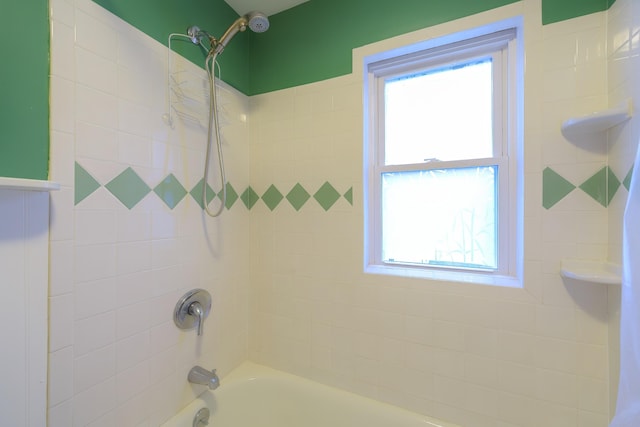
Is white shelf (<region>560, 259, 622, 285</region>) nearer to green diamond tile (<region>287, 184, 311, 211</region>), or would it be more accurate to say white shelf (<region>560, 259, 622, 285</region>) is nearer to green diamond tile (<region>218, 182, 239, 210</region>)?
green diamond tile (<region>287, 184, 311, 211</region>)

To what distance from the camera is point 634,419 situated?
0.62 metres

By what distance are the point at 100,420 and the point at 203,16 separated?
1731mm

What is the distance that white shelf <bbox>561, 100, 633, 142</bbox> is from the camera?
81cm

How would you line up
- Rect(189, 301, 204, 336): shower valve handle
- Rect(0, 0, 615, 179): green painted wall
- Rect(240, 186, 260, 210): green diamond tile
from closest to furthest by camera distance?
Rect(0, 0, 615, 179): green painted wall → Rect(189, 301, 204, 336): shower valve handle → Rect(240, 186, 260, 210): green diamond tile

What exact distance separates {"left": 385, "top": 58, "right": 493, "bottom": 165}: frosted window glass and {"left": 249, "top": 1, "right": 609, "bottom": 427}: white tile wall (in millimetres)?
204

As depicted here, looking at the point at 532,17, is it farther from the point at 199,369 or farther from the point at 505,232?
the point at 199,369

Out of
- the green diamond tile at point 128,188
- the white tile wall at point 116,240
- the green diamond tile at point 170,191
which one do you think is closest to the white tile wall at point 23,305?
the white tile wall at point 116,240

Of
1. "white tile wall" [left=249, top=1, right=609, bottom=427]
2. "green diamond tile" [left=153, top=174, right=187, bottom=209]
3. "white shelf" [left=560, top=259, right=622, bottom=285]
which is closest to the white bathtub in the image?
"white tile wall" [left=249, top=1, right=609, bottom=427]

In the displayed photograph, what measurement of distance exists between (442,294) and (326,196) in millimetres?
714

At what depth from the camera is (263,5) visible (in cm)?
143

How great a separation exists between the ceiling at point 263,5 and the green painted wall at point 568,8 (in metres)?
1.11

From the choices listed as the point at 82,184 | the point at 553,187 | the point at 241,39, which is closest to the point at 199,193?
the point at 82,184

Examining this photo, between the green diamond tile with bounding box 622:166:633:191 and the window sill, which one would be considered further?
the window sill

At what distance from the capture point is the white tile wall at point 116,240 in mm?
797
